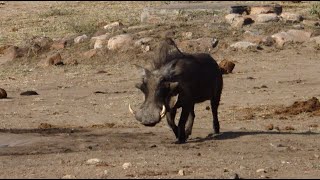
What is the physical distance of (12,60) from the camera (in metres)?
22.0

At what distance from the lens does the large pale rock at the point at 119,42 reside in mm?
21516

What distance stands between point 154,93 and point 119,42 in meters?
10.8

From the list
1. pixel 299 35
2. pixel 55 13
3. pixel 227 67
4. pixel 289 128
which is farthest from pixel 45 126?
pixel 55 13

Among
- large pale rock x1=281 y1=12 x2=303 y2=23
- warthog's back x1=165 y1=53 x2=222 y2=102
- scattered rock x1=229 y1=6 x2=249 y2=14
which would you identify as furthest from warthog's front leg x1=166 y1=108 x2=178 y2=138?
scattered rock x1=229 y1=6 x2=249 y2=14

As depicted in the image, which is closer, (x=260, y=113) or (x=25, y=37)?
(x=260, y=113)

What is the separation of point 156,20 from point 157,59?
43.3ft

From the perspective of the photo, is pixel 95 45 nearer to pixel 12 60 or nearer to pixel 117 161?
pixel 12 60

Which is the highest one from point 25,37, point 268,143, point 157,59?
point 157,59

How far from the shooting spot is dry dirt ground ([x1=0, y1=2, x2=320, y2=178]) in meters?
9.09

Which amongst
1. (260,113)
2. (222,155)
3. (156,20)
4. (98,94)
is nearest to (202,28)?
(156,20)

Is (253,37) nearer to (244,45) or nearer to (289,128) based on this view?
(244,45)

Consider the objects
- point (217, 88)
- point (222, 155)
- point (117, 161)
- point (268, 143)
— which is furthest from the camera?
point (217, 88)

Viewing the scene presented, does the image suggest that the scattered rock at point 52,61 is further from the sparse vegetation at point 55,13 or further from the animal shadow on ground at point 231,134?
the animal shadow on ground at point 231,134

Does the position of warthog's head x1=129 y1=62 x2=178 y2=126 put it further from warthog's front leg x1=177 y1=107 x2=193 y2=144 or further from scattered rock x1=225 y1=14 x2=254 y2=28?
scattered rock x1=225 y1=14 x2=254 y2=28
